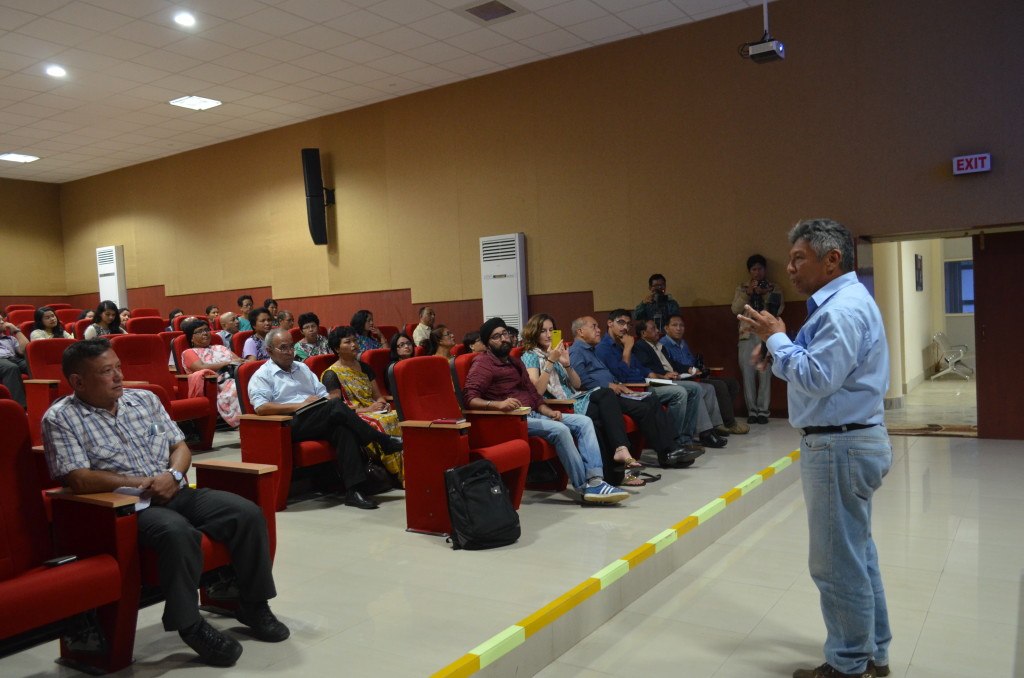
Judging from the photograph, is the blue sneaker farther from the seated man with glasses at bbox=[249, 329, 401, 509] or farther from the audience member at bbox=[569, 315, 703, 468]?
the seated man with glasses at bbox=[249, 329, 401, 509]

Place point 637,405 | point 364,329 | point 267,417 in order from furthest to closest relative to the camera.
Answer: point 364,329 → point 637,405 → point 267,417

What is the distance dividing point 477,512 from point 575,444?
1.09 m

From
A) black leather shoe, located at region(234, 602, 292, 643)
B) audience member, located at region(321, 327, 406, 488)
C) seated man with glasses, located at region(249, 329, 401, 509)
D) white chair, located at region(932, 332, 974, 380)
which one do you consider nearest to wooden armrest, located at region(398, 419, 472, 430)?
seated man with glasses, located at region(249, 329, 401, 509)

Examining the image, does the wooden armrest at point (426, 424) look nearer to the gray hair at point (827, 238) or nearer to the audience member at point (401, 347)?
the audience member at point (401, 347)

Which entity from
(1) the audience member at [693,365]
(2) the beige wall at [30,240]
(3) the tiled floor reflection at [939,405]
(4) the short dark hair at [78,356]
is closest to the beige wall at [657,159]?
(1) the audience member at [693,365]

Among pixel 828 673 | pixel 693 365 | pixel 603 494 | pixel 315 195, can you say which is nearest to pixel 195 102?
pixel 315 195

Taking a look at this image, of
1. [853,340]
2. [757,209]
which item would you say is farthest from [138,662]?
[757,209]

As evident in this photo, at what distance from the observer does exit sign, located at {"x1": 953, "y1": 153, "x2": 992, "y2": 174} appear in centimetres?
618

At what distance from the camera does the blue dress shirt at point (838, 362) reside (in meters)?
2.16

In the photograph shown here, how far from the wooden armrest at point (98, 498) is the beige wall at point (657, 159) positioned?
6.15 meters

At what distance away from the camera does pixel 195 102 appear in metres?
9.48

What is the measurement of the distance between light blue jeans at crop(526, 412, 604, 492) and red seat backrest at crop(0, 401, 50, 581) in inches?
97.6

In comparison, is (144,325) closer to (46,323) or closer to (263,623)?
(46,323)

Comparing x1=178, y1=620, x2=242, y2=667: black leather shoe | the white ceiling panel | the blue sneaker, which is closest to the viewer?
x1=178, y1=620, x2=242, y2=667: black leather shoe
